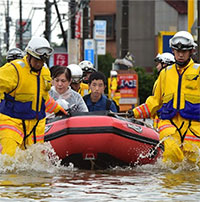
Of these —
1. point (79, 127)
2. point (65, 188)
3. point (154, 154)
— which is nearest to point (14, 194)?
point (65, 188)

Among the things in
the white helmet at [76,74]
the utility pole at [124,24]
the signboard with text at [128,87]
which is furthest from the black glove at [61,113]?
the utility pole at [124,24]

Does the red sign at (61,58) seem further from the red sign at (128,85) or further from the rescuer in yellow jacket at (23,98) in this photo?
the rescuer in yellow jacket at (23,98)

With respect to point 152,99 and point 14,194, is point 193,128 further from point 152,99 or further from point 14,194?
point 14,194

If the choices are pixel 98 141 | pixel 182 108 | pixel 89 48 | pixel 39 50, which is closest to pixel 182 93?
pixel 182 108

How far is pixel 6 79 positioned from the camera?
913cm

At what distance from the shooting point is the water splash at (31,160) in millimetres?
9305

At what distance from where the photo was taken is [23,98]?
937 centimetres

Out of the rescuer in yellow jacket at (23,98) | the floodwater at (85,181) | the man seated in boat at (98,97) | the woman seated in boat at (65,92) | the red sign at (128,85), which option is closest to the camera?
the floodwater at (85,181)

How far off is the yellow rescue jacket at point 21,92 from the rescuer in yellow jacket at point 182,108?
62.5 inches

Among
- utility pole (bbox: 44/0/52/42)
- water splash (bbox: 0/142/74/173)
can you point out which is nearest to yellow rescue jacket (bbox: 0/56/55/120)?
water splash (bbox: 0/142/74/173)

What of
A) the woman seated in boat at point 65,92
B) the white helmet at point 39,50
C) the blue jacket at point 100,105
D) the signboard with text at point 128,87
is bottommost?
the signboard with text at point 128,87

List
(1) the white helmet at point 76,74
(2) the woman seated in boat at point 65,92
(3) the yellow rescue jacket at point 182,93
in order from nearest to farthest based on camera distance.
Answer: (3) the yellow rescue jacket at point 182,93 < (2) the woman seated in boat at point 65,92 < (1) the white helmet at point 76,74

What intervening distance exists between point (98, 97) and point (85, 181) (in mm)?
3573

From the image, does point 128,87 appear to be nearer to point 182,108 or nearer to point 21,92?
point 182,108
